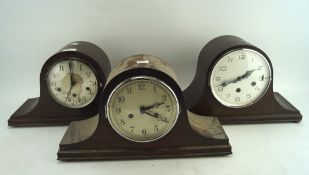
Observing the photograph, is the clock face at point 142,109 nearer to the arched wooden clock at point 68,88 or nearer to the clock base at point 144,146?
the clock base at point 144,146

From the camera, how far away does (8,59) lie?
1.98m

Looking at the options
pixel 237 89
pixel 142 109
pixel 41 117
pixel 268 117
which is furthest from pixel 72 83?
pixel 268 117

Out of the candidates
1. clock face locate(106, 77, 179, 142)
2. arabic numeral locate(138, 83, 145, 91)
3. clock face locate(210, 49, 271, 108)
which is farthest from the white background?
arabic numeral locate(138, 83, 145, 91)

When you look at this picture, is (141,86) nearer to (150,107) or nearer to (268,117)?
(150,107)

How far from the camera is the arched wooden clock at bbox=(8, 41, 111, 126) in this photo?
1.66 metres

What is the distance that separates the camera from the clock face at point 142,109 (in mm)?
1386

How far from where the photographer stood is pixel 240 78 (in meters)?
1.66

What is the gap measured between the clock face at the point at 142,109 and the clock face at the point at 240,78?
1.15 feet

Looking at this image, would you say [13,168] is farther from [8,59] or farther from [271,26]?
[271,26]

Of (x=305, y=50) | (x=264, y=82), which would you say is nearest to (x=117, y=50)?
(x=264, y=82)

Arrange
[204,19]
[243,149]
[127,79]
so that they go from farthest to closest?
[204,19]
[243,149]
[127,79]

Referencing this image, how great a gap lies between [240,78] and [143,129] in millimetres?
535

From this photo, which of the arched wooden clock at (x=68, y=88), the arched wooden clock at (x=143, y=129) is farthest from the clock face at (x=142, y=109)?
the arched wooden clock at (x=68, y=88)

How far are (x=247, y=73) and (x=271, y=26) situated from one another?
421 mm
